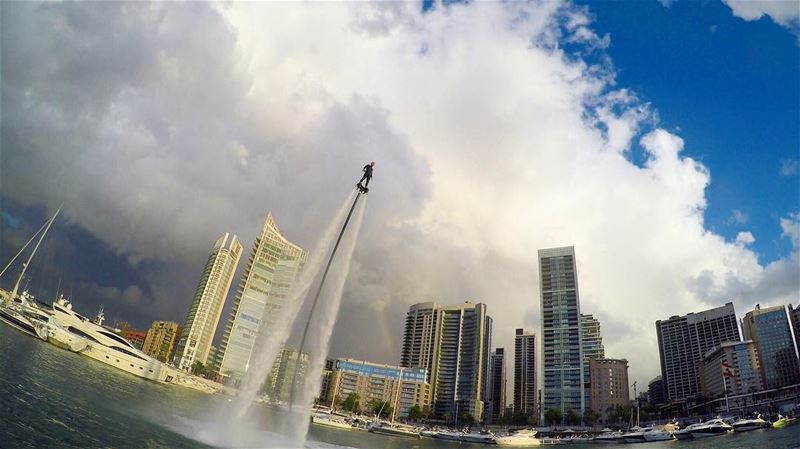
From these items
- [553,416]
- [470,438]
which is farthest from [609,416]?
[470,438]

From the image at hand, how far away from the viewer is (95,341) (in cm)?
13462

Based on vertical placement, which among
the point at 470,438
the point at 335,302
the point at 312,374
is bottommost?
the point at 470,438

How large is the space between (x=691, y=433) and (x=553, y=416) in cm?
8994

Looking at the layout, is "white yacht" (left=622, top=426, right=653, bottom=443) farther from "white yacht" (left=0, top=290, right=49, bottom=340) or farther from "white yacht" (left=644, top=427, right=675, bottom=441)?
"white yacht" (left=0, top=290, right=49, bottom=340)

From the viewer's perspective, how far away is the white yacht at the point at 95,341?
5012 inches

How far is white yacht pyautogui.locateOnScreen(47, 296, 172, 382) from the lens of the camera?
418 feet

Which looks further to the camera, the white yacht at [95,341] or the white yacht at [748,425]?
the white yacht at [95,341]

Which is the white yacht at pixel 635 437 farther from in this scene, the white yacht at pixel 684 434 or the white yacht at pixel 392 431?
the white yacht at pixel 392 431

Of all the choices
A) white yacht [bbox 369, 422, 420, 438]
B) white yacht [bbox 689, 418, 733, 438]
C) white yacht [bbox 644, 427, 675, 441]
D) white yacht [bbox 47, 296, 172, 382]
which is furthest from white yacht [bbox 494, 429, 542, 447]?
white yacht [bbox 47, 296, 172, 382]

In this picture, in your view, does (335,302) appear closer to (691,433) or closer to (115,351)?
(691,433)

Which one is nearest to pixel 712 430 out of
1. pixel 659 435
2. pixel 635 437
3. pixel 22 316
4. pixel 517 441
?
pixel 659 435

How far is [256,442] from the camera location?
139ft

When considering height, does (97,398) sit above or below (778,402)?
below

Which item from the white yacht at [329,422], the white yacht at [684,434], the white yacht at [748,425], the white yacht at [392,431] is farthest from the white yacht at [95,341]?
the white yacht at [748,425]
